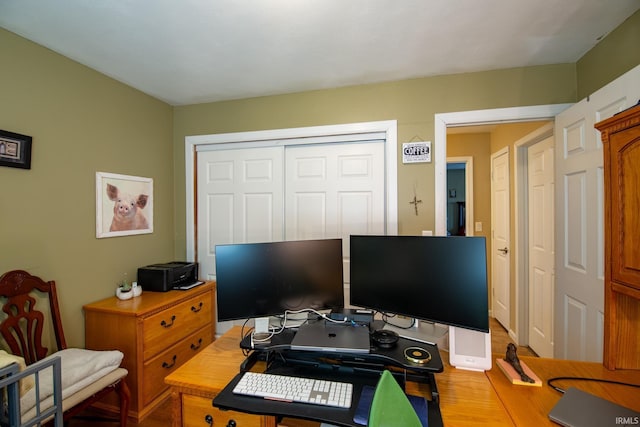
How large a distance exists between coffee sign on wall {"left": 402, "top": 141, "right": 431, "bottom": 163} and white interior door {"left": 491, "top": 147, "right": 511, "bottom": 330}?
148 cm

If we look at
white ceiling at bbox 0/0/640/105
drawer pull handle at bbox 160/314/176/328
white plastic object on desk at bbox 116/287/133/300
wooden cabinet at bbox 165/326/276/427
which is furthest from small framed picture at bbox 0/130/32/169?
wooden cabinet at bbox 165/326/276/427

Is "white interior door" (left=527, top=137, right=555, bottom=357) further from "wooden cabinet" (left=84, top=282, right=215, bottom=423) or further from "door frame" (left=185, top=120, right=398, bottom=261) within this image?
"wooden cabinet" (left=84, top=282, right=215, bottom=423)

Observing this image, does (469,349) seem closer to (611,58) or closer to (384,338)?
(384,338)

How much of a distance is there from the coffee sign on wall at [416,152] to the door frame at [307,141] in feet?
0.25

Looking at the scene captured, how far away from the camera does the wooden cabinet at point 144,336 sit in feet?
5.86

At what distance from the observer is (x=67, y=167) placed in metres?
1.82

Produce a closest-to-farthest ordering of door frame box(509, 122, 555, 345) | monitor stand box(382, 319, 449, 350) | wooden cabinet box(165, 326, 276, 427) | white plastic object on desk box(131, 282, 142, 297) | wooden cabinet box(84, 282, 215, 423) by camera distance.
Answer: wooden cabinet box(165, 326, 276, 427) < monitor stand box(382, 319, 449, 350) < wooden cabinet box(84, 282, 215, 423) < white plastic object on desk box(131, 282, 142, 297) < door frame box(509, 122, 555, 345)

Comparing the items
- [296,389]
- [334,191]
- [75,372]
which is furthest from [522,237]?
[75,372]

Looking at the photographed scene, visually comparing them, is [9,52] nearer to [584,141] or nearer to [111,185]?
[111,185]

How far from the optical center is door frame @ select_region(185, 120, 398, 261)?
7.14ft

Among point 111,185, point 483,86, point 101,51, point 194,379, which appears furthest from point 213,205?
point 483,86

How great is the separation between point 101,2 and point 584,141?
2.72 m

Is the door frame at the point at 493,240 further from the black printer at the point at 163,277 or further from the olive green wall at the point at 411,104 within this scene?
the black printer at the point at 163,277

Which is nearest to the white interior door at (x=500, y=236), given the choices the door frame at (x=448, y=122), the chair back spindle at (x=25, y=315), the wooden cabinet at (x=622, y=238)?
the door frame at (x=448, y=122)
